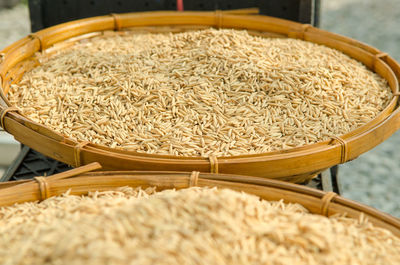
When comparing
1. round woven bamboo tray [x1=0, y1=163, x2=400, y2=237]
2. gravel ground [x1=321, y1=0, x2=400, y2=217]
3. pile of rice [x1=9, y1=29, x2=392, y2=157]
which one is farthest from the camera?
gravel ground [x1=321, y1=0, x2=400, y2=217]

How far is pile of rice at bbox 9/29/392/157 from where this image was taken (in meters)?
1.30

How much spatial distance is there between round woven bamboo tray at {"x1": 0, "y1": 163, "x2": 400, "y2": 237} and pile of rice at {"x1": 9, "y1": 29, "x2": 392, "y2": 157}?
0.14m

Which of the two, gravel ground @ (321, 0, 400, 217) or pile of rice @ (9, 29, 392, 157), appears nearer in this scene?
pile of rice @ (9, 29, 392, 157)

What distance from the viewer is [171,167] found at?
3.83 feet

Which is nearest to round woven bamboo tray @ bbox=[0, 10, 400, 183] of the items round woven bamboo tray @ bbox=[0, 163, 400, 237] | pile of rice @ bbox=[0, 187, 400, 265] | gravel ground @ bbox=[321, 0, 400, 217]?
round woven bamboo tray @ bbox=[0, 163, 400, 237]

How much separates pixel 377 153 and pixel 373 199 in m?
0.63

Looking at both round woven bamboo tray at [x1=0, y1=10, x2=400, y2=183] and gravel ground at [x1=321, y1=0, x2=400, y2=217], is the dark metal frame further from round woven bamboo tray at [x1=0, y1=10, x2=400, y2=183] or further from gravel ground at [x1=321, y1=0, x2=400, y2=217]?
gravel ground at [x1=321, y1=0, x2=400, y2=217]

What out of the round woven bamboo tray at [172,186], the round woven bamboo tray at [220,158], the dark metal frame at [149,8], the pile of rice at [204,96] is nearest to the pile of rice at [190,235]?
the round woven bamboo tray at [172,186]

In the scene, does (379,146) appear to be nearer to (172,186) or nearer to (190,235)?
(172,186)

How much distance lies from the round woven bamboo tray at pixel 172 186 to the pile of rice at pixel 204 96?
0.14m

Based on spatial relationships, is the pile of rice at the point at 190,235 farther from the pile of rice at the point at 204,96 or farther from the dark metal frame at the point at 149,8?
the dark metal frame at the point at 149,8

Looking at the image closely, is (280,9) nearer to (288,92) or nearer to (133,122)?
(288,92)

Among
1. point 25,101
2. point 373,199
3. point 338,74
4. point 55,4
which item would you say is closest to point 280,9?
point 338,74

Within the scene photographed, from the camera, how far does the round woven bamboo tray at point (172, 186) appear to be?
3.46ft
